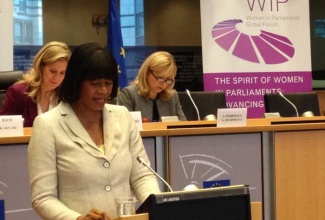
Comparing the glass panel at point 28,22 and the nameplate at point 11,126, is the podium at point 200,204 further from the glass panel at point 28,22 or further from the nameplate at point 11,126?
the glass panel at point 28,22

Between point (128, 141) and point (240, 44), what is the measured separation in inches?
178

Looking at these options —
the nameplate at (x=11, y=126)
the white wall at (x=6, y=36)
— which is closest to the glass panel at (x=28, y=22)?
the white wall at (x=6, y=36)

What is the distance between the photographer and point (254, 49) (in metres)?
6.84

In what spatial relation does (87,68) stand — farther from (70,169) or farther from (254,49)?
(254,49)

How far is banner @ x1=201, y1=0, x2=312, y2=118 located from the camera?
6707mm

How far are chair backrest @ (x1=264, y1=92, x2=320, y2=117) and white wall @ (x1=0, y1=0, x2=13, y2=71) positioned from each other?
2070 millimetres

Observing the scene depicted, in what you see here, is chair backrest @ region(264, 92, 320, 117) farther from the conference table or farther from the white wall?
the white wall

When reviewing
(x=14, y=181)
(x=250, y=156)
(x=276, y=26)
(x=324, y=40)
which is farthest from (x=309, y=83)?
(x=14, y=181)

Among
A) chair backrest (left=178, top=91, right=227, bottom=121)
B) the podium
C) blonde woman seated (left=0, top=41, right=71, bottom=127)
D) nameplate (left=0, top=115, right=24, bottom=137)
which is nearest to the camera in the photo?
the podium

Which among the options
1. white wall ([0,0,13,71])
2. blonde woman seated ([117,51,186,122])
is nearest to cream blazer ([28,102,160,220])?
blonde woman seated ([117,51,186,122])

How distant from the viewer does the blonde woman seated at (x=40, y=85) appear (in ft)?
12.9

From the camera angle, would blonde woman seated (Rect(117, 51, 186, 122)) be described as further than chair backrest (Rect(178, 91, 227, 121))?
No

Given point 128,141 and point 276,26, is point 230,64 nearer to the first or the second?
point 276,26

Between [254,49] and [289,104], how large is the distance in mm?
1376
